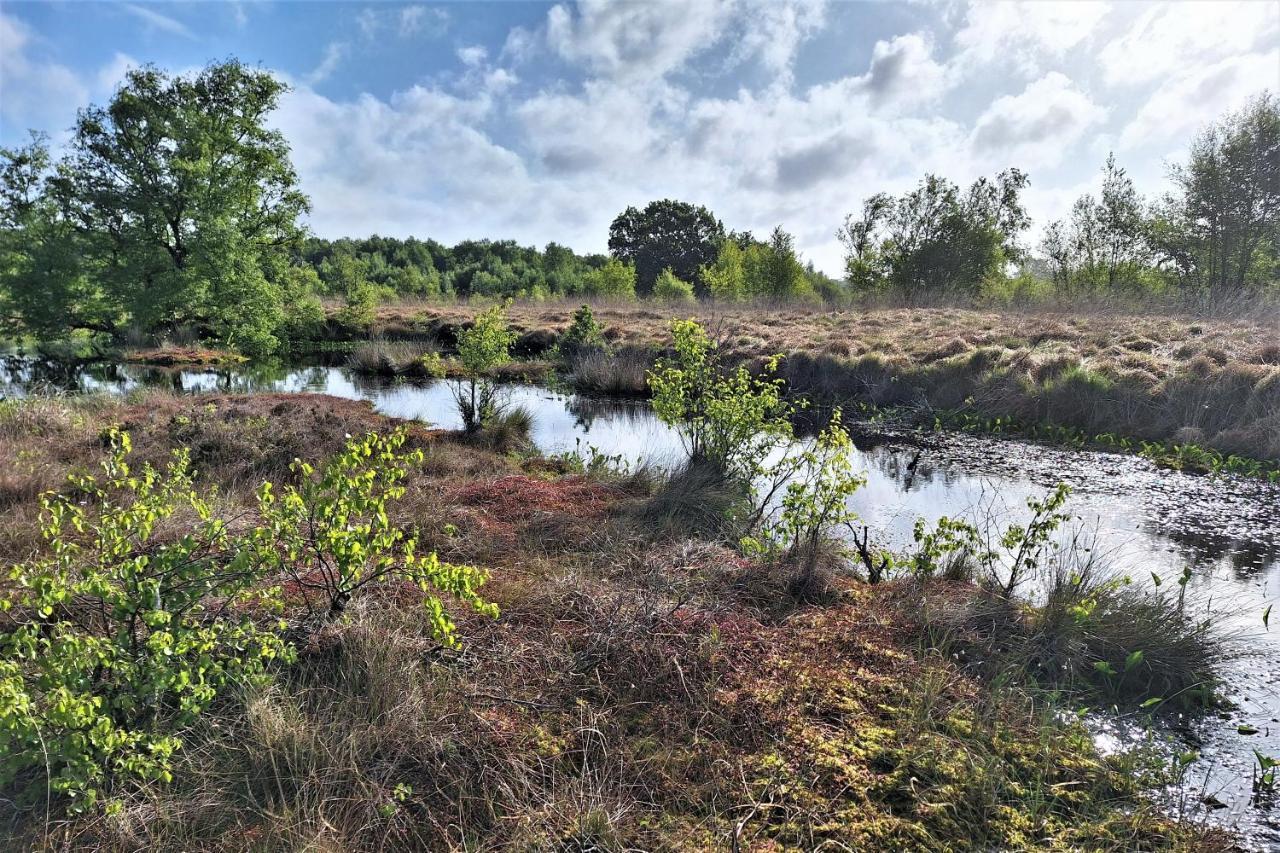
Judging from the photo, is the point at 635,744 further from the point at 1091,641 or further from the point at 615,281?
the point at 615,281

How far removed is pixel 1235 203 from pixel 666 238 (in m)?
46.7

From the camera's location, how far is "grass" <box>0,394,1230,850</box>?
2.38 m

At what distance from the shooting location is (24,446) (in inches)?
286

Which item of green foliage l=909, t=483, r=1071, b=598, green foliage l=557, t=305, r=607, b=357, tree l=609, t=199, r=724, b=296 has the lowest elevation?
green foliage l=909, t=483, r=1071, b=598

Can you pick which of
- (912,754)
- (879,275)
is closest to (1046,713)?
(912,754)

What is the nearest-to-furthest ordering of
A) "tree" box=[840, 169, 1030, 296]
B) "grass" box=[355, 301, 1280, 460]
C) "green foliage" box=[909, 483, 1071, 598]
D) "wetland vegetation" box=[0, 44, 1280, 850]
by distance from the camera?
"wetland vegetation" box=[0, 44, 1280, 850] → "green foliage" box=[909, 483, 1071, 598] → "grass" box=[355, 301, 1280, 460] → "tree" box=[840, 169, 1030, 296]

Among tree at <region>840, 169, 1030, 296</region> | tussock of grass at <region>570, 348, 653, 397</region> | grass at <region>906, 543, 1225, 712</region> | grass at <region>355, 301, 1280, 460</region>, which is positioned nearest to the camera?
grass at <region>906, 543, 1225, 712</region>

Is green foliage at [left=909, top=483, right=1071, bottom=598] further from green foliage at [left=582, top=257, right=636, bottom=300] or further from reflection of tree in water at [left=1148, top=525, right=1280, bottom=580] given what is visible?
green foliage at [left=582, top=257, right=636, bottom=300]

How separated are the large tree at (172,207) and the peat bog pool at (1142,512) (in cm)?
820

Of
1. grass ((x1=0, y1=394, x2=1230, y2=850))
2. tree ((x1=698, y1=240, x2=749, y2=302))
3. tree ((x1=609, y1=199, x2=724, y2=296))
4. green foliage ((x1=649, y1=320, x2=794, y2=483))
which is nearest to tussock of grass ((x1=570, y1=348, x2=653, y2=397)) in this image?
green foliage ((x1=649, y1=320, x2=794, y2=483))

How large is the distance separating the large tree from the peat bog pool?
8.20 metres

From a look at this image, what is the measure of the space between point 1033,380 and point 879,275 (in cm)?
2610

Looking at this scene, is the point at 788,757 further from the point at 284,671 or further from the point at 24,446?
the point at 24,446

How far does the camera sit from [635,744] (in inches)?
114
